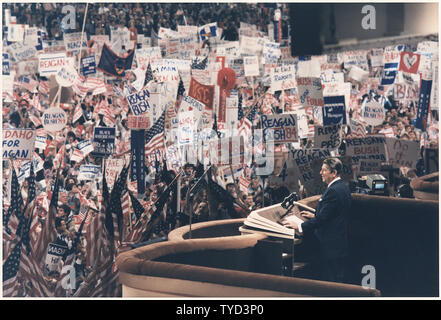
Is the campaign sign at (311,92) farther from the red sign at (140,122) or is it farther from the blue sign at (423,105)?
the red sign at (140,122)

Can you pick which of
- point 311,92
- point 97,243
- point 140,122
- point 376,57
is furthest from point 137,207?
point 376,57

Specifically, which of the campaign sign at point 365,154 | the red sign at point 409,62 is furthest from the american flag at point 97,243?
the red sign at point 409,62

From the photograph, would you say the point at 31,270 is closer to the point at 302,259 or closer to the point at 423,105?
the point at 302,259

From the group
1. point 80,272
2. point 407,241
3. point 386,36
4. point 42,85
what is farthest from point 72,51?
point 407,241

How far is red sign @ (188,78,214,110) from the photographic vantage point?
17.2 feet

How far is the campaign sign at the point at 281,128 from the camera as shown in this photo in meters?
5.08

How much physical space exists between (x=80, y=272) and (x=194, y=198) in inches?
50.1

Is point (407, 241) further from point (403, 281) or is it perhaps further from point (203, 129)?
point (203, 129)

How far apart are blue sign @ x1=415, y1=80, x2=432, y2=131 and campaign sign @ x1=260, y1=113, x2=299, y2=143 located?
1272mm

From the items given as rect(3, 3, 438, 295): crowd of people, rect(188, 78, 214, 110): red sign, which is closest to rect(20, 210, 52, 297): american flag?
rect(3, 3, 438, 295): crowd of people

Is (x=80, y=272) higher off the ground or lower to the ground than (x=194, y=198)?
lower

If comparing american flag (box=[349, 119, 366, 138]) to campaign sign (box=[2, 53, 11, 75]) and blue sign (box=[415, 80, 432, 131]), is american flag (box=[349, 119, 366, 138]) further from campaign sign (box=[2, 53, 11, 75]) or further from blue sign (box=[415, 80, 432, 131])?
campaign sign (box=[2, 53, 11, 75])

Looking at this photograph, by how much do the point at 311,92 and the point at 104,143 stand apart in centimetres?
201

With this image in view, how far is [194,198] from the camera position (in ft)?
17.5
